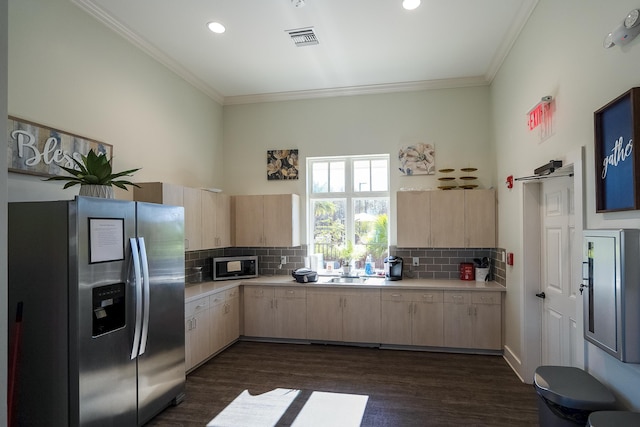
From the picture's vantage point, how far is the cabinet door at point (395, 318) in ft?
14.4

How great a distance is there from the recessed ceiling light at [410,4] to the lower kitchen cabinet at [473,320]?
3121 mm

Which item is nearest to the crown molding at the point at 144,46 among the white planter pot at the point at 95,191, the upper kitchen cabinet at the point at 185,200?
the upper kitchen cabinet at the point at 185,200

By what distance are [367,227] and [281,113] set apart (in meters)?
2.16

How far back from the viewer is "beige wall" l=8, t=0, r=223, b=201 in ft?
8.48

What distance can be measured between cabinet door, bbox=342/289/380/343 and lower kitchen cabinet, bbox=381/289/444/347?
9cm

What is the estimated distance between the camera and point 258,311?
4.80 meters

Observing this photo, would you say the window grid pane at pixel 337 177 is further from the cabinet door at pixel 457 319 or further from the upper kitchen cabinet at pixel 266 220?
the cabinet door at pixel 457 319

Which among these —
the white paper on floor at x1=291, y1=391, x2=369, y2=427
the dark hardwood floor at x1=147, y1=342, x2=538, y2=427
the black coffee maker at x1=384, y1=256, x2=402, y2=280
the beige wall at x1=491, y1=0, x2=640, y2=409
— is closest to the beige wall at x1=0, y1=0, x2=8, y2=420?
the dark hardwood floor at x1=147, y1=342, x2=538, y2=427

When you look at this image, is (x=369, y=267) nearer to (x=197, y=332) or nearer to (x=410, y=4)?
(x=197, y=332)

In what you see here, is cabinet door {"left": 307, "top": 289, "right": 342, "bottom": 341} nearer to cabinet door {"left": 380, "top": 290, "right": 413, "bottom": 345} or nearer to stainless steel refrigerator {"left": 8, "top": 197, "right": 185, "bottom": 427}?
cabinet door {"left": 380, "top": 290, "right": 413, "bottom": 345}

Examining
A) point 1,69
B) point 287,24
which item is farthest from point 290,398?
point 287,24

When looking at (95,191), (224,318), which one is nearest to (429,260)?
(224,318)

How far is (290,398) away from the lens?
323 centimetres

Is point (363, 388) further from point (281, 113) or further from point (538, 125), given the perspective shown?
point (281, 113)
